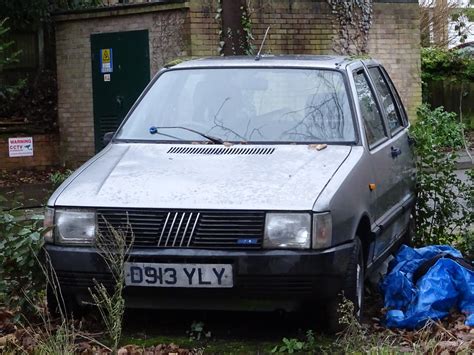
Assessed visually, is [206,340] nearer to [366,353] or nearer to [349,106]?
[366,353]

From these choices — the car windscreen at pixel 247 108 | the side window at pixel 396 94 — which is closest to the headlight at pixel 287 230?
the car windscreen at pixel 247 108

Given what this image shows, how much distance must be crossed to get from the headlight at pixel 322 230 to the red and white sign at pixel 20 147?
10932mm

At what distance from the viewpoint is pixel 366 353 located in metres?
4.74

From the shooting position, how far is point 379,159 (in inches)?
256

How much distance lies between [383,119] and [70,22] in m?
10.5

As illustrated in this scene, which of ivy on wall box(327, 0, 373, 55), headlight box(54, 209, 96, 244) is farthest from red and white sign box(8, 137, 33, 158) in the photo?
headlight box(54, 209, 96, 244)

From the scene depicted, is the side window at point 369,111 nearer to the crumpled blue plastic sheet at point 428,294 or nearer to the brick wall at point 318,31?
the crumpled blue plastic sheet at point 428,294

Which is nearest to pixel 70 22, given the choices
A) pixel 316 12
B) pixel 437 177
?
pixel 316 12

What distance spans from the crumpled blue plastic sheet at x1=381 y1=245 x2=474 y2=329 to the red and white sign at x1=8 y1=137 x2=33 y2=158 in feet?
33.4

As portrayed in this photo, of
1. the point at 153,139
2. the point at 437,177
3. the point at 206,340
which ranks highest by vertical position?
the point at 153,139

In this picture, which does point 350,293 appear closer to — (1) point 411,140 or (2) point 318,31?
(1) point 411,140

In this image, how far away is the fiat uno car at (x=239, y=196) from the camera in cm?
513

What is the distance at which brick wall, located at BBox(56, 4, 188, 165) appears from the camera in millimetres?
15719

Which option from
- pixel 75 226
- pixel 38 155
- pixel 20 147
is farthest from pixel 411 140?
pixel 38 155
